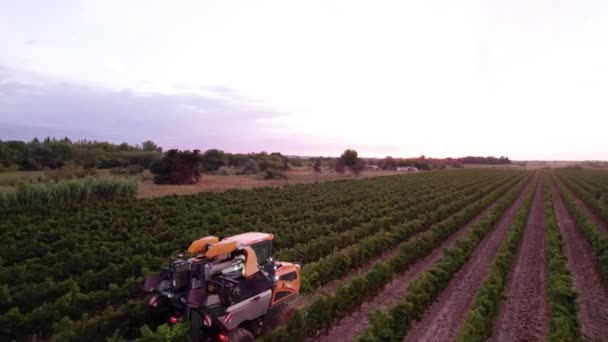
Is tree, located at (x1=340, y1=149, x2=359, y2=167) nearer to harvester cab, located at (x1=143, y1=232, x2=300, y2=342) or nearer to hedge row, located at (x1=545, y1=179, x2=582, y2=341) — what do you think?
hedge row, located at (x1=545, y1=179, x2=582, y2=341)

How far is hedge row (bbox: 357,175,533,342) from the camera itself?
697 cm

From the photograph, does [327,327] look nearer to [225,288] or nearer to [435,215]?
[225,288]

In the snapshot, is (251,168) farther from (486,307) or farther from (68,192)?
(486,307)

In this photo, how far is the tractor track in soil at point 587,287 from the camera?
8477 millimetres

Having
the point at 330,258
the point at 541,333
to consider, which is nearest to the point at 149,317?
the point at 330,258

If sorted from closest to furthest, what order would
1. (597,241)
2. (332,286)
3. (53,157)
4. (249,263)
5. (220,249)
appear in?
1. (220,249)
2. (249,263)
3. (332,286)
4. (597,241)
5. (53,157)

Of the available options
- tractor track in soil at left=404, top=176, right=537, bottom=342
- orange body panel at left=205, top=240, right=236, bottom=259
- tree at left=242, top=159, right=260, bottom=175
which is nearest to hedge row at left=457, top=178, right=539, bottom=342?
tractor track in soil at left=404, top=176, right=537, bottom=342

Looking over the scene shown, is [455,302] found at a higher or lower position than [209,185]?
lower

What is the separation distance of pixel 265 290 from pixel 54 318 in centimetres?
477

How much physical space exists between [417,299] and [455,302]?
1868 mm

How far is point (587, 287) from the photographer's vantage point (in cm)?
1098

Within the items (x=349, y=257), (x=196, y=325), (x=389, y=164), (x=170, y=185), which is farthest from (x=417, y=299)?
(x=389, y=164)

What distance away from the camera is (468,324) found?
7.20m

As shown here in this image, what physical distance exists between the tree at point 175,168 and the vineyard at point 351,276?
22.8m
